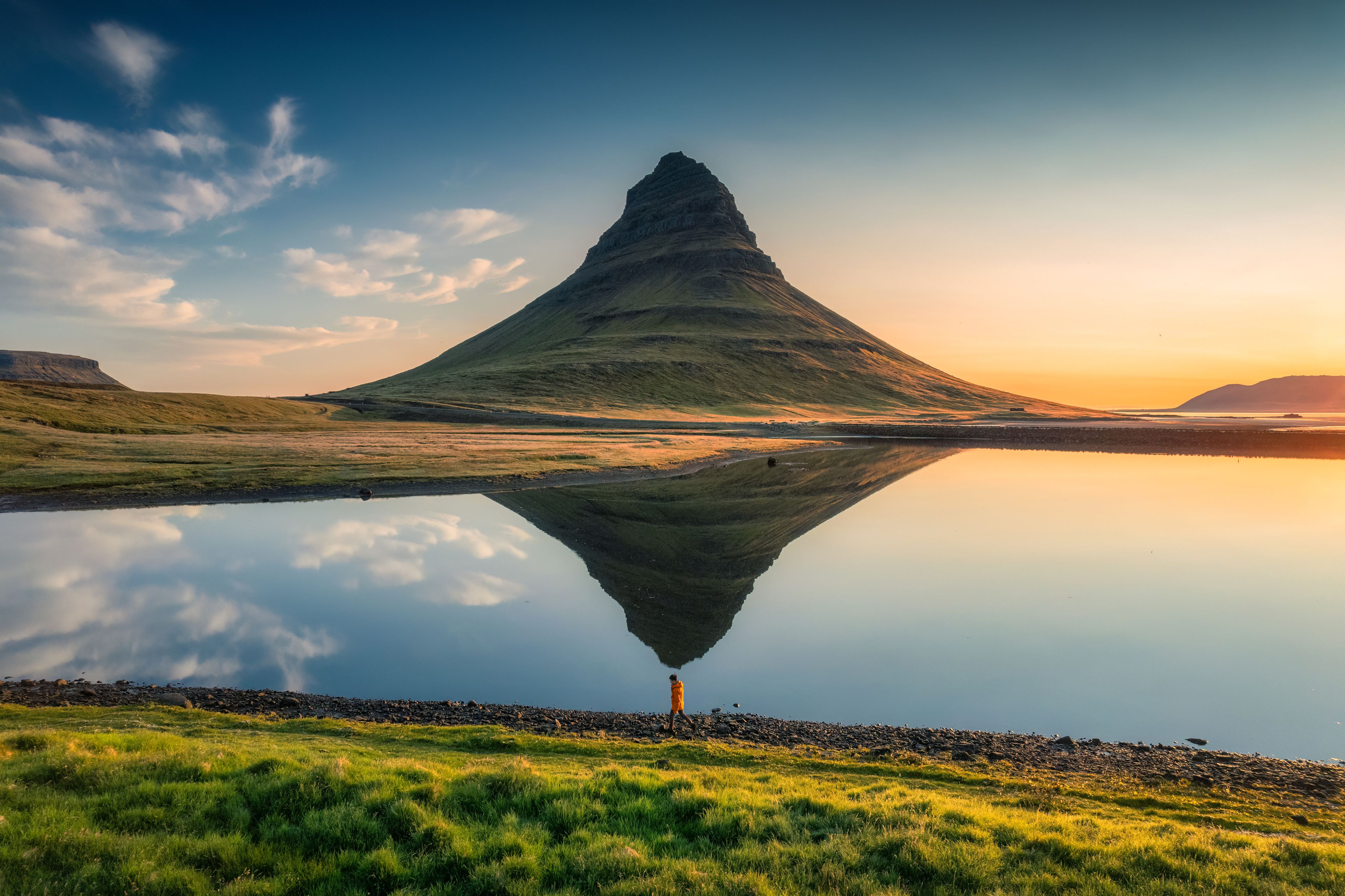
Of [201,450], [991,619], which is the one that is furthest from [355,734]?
[201,450]

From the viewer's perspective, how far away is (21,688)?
16.0m

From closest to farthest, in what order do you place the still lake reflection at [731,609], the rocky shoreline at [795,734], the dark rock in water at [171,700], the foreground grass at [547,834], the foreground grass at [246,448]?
the foreground grass at [547,834]
the rocky shoreline at [795,734]
the dark rock in water at [171,700]
the still lake reflection at [731,609]
the foreground grass at [246,448]

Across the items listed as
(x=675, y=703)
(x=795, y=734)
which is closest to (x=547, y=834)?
(x=675, y=703)

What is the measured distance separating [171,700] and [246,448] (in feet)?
207

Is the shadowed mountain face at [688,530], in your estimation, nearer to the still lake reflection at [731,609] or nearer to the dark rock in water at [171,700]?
the still lake reflection at [731,609]

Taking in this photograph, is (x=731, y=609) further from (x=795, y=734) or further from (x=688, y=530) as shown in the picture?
(x=688, y=530)

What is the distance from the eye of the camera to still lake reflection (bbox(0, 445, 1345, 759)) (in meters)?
17.5

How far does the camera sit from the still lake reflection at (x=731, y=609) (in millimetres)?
17547

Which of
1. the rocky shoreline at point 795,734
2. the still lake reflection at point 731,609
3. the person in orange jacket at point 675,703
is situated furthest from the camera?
the still lake reflection at point 731,609

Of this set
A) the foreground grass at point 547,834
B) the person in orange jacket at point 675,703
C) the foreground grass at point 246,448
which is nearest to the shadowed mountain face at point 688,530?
the person in orange jacket at point 675,703

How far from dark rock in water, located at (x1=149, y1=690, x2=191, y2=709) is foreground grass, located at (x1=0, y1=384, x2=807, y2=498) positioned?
3745 centimetres

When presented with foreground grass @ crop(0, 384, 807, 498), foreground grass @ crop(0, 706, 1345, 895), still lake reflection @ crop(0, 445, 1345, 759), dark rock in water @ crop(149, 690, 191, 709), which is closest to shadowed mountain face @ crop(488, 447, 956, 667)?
still lake reflection @ crop(0, 445, 1345, 759)

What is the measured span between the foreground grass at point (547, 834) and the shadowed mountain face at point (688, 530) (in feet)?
37.7

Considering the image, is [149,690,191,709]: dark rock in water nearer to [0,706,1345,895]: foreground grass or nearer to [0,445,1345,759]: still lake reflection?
[0,445,1345,759]: still lake reflection
